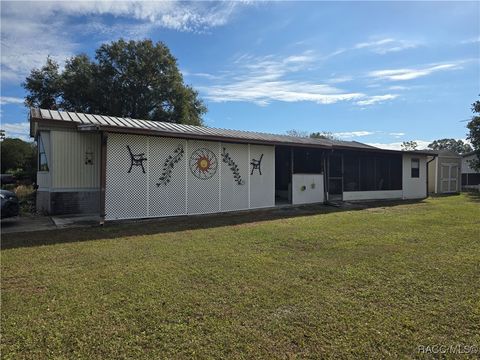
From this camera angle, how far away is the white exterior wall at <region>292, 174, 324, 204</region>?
12852mm

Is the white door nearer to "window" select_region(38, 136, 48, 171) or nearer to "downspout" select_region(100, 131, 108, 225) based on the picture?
"downspout" select_region(100, 131, 108, 225)

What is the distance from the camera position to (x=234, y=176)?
10.9m

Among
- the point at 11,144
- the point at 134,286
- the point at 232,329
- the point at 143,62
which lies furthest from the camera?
the point at 11,144

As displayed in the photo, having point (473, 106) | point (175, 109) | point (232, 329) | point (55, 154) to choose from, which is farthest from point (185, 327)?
point (473, 106)

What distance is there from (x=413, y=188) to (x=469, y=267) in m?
13.8

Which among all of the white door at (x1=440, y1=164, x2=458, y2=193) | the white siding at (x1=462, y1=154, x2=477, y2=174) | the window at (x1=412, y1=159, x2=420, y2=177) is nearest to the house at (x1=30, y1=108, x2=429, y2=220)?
the window at (x1=412, y1=159, x2=420, y2=177)

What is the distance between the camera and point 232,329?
2873 millimetres

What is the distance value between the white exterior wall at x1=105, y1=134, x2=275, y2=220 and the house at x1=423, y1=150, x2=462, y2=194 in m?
15.6

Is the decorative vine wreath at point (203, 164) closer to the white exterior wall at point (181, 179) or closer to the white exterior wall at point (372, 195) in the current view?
the white exterior wall at point (181, 179)

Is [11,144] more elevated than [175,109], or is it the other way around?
[175,109]

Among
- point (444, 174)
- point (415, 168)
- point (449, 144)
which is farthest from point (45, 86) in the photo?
point (449, 144)

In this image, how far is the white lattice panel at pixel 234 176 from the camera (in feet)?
35.0

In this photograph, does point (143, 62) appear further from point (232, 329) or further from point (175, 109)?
point (232, 329)

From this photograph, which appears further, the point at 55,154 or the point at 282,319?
the point at 55,154
